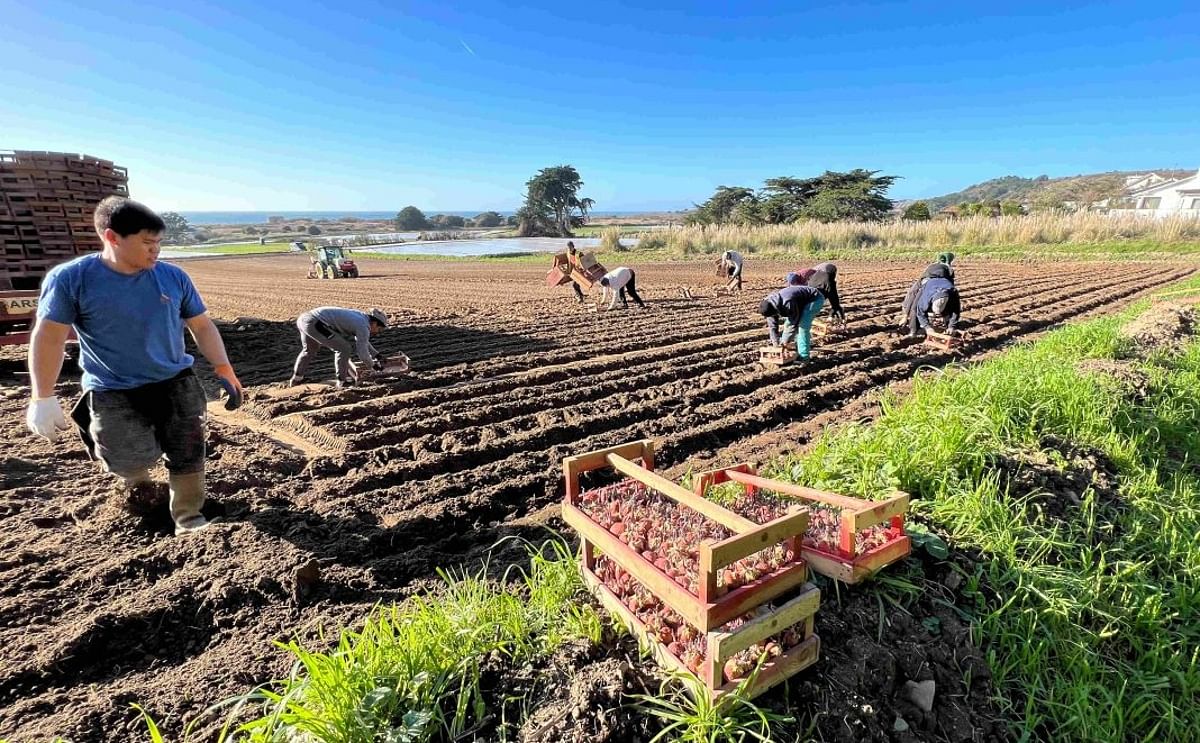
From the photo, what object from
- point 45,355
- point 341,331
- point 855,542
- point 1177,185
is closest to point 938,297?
point 855,542

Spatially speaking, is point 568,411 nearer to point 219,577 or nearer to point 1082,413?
point 219,577

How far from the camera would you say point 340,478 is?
395 cm

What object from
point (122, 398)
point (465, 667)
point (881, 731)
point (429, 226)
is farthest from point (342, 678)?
point (429, 226)

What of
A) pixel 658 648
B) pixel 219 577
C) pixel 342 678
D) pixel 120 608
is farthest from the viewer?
pixel 219 577

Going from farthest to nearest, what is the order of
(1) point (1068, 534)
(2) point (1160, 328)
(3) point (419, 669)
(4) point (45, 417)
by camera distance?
(2) point (1160, 328)
(4) point (45, 417)
(1) point (1068, 534)
(3) point (419, 669)

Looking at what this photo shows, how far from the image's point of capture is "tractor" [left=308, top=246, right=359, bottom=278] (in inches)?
868

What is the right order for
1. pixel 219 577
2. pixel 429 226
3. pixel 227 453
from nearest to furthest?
pixel 219 577 → pixel 227 453 → pixel 429 226

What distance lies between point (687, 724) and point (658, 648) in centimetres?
23

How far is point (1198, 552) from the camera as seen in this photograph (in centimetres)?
291

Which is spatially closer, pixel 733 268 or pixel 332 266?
pixel 733 268

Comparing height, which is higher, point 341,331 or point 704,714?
point 341,331

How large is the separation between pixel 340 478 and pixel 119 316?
5.26 ft

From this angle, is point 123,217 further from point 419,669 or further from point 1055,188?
point 1055,188

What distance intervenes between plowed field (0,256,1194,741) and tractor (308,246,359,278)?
13.3 m
